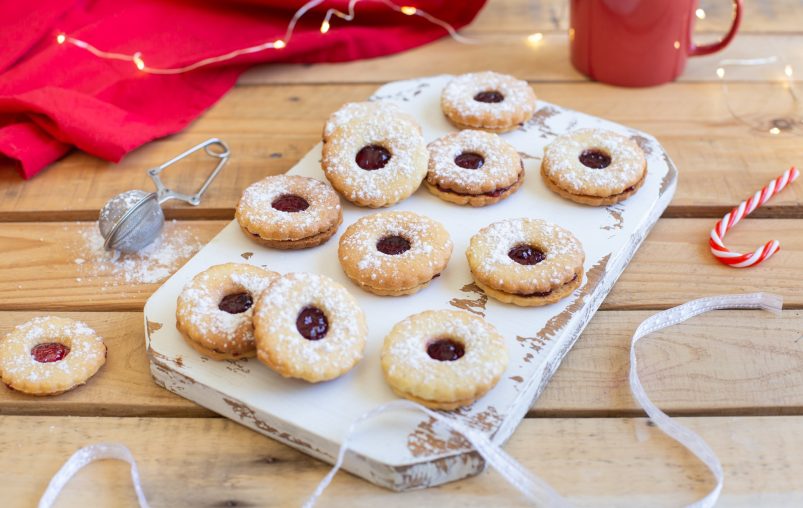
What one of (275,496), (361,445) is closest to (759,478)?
(361,445)

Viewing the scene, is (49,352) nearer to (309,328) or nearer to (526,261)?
(309,328)

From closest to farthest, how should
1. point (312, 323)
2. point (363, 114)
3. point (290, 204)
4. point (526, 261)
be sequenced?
point (312, 323) < point (526, 261) < point (290, 204) < point (363, 114)

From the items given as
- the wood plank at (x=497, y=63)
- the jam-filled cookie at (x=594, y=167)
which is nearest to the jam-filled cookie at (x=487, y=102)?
the jam-filled cookie at (x=594, y=167)

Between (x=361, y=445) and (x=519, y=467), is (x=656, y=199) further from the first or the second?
(x=361, y=445)

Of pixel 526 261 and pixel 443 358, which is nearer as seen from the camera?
pixel 443 358

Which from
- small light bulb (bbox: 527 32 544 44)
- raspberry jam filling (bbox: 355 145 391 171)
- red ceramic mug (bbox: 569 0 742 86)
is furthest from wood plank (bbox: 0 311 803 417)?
small light bulb (bbox: 527 32 544 44)

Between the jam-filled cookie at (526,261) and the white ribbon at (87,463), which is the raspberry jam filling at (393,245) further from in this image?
the white ribbon at (87,463)

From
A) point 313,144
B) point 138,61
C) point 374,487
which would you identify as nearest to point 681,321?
point 374,487
